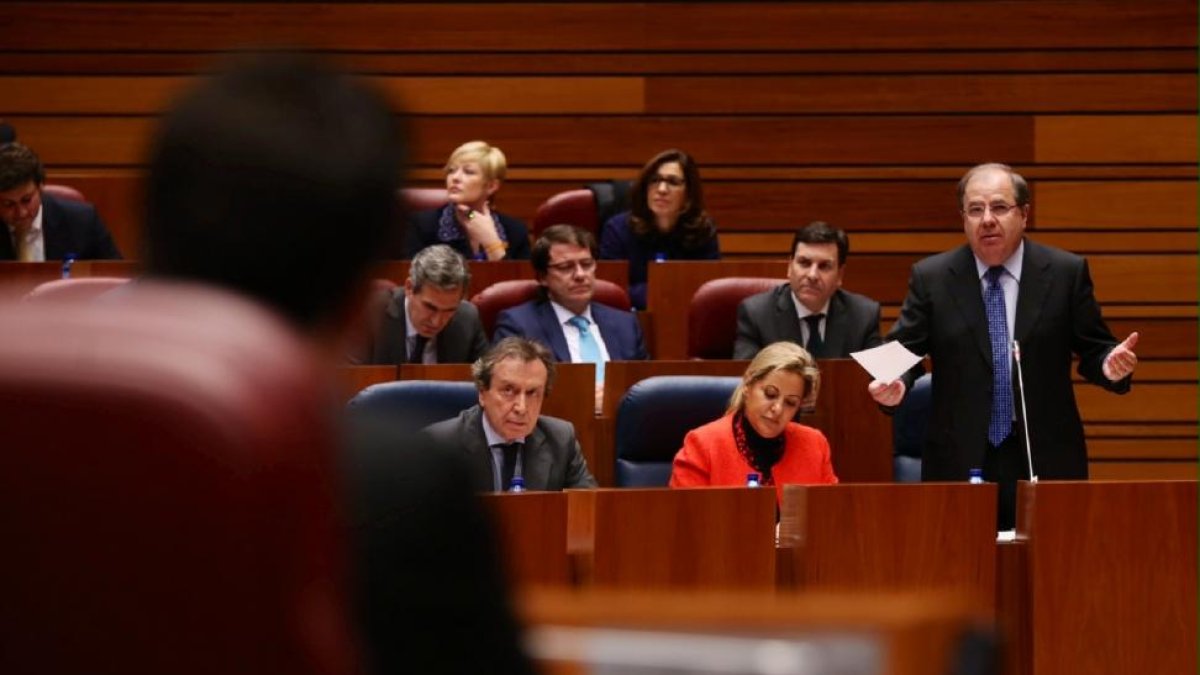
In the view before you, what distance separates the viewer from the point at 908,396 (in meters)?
4.54

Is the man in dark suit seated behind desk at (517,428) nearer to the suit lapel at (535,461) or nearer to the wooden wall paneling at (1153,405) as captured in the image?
the suit lapel at (535,461)

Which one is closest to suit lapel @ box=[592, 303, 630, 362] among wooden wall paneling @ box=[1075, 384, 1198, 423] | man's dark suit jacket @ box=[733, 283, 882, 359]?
man's dark suit jacket @ box=[733, 283, 882, 359]

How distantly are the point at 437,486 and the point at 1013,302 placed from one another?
3496 mm

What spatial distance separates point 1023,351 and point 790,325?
0.88 metres

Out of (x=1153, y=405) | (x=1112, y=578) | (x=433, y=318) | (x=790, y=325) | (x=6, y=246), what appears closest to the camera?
(x=1112, y=578)

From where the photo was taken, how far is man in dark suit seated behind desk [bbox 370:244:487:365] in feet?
14.7

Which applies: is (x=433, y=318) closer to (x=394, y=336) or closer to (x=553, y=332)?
(x=394, y=336)

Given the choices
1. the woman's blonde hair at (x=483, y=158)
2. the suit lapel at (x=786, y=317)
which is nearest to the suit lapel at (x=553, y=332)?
the suit lapel at (x=786, y=317)

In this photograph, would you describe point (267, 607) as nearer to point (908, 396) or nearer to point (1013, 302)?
point (1013, 302)

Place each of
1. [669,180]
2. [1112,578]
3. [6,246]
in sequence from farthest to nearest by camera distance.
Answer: [669,180] < [6,246] < [1112,578]

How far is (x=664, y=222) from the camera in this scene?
5.49 m

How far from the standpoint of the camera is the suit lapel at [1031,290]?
3.93 metres

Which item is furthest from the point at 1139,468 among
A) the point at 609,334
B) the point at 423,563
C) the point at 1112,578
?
the point at 423,563

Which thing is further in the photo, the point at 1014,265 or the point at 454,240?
the point at 454,240
